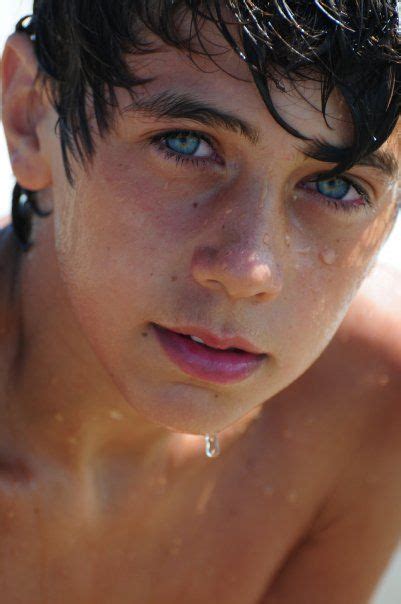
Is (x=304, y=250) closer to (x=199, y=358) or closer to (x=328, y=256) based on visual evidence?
(x=328, y=256)

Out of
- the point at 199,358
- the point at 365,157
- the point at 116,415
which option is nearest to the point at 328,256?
the point at 365,157

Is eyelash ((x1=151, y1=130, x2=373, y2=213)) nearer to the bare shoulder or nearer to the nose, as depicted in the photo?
the nose

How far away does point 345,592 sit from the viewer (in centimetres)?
231

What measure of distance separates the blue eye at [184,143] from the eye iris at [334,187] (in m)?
0.22

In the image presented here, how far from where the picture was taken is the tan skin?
168 centimetres

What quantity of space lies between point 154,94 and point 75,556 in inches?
36.8

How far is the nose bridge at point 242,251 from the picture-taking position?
1.62 meters

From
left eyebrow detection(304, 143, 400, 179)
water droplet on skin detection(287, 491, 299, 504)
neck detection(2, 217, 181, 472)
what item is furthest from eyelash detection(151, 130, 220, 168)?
water droplet on skin detection(287, 491, 299, 504)

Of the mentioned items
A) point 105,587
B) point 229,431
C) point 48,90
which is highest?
point 48,90

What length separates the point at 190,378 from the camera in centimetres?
175

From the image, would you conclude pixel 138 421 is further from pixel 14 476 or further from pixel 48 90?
pixel 48 90

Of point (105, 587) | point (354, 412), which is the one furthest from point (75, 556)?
point (354, 412)

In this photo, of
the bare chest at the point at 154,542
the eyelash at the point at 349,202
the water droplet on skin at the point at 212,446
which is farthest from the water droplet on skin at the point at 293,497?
the eyelash at the point at 349,202

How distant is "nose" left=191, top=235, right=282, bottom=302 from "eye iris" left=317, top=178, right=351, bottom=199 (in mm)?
196
